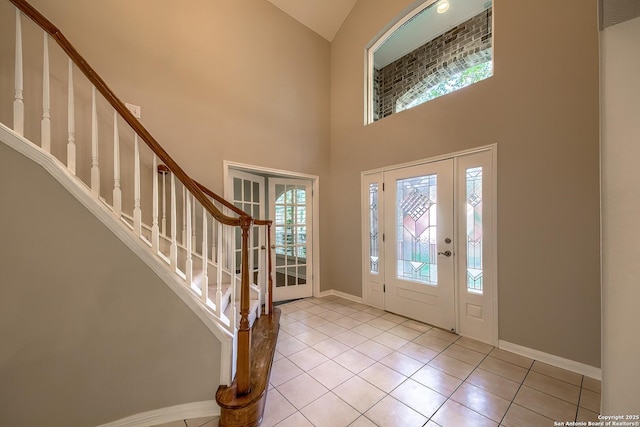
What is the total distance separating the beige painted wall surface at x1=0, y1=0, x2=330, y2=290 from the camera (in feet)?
7.24

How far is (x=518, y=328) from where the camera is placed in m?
2.21

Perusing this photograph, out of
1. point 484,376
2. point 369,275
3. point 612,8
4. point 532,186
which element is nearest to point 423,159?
point 532,186

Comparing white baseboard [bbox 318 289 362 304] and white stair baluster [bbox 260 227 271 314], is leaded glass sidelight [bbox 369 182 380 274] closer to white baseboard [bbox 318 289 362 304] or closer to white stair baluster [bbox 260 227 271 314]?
white baseboard [bbox 318 289 362 304]

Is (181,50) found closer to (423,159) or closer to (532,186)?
(423,159)

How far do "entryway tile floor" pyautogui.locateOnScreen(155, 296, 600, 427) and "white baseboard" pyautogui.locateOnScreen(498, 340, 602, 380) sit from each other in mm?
Result: 56

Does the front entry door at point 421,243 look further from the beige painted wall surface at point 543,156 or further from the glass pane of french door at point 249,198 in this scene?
the glass pane of french door at point 249,198

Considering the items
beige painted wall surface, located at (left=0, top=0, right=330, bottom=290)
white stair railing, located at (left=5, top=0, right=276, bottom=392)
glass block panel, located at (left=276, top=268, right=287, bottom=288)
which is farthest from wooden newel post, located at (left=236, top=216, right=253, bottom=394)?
glass block panel, located at (left=276, top=268, right=287, bottom=288)

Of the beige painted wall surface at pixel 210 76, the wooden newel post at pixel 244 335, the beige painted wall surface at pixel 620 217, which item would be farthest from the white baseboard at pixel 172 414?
the beige painted wall surface at pixel 210 76

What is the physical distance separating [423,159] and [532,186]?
1.10m

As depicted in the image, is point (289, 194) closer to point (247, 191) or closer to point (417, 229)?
point (247, 191)

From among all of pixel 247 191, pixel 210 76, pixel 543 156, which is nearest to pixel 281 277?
pixel 247 191

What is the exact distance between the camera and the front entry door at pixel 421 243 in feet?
8.77

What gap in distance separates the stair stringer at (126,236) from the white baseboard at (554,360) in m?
2.57

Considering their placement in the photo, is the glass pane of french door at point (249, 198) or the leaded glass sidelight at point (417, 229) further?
the glass pane of french door at point (249, 198)
